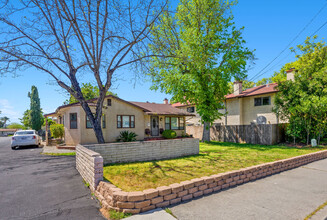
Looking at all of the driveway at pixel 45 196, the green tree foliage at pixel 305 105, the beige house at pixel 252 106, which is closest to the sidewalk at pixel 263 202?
the driveway at pixel 45 196

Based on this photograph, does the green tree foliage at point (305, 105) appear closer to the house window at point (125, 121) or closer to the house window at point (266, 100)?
the house window at point (266, 100)

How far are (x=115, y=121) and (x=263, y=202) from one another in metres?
13.5

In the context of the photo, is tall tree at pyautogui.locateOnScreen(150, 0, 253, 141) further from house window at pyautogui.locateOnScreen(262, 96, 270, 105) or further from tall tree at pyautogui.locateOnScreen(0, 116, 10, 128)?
tall tree at pyautogui.locateOnScreen(0, 116, 10, 128)

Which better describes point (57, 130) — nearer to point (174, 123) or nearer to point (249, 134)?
point (174, 123)

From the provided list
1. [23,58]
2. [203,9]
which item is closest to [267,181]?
[23,58]

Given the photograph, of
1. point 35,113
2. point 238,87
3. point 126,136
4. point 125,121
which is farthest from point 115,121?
point 35,113

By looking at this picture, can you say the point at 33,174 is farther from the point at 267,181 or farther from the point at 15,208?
the point at 267,181

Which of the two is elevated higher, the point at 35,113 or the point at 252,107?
the point at 35,113

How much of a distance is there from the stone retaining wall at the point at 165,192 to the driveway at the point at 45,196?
1.15ft

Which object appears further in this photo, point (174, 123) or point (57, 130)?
point (174, 123)

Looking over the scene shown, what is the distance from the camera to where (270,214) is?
359 cm

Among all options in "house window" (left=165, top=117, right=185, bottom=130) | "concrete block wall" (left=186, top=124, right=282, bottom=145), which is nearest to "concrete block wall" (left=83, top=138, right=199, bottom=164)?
"concrete block wall" (left=186, top=124, right=282, bottom=145)

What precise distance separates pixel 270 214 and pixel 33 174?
7.20 metres

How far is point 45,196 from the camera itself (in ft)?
14.5
